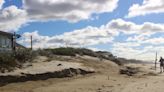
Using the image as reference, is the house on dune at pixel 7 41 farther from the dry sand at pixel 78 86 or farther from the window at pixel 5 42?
the dry sand at pixel 78 86

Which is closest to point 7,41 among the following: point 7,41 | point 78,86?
point 7,41

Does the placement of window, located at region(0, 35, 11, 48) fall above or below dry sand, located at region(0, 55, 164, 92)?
above

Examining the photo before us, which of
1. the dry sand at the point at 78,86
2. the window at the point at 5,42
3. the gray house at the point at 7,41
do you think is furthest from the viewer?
the gray house at the point at 7,41

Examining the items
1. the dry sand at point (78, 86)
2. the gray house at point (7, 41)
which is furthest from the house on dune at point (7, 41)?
the dry sand at point (78, 86)

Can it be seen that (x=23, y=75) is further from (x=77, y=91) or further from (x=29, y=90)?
(x=77, y=91)

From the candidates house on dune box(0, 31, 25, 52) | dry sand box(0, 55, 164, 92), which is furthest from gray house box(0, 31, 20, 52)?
dry sand box(0, 55, 164, 92)

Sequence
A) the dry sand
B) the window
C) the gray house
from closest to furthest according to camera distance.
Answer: the dry sand
the window
the gray house

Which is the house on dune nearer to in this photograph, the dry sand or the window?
the window

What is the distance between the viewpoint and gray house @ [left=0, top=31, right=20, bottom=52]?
122 ft

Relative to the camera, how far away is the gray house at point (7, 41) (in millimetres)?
37188

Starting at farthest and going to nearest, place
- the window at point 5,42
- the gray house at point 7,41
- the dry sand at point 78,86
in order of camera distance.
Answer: the gray house at point 7,41 < the window at point 5,42 < the dry sand at point 78,86

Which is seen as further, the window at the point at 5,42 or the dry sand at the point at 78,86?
the window at the point at 5,42

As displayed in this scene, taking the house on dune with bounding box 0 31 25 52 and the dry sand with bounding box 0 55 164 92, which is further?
the house on dune with bounding box 0 31 25 52

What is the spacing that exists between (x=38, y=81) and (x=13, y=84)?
213cm
